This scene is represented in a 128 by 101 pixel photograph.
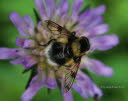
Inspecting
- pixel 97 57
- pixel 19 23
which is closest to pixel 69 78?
pixel 19 23

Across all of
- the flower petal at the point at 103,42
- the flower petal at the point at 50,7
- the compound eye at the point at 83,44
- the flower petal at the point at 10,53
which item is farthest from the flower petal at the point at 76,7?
the flower petal at the point at 10,53

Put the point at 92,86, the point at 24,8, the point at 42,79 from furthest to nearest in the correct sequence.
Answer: the point at 24,8, the point at 92,86, the point at 42,79

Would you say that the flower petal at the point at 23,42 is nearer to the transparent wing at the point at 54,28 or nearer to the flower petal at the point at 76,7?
the transparent wing at the point at 54,28

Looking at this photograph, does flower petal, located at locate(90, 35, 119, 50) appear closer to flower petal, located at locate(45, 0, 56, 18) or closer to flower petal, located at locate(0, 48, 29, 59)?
flower petal, located at locate(45, 0, 56, 18)

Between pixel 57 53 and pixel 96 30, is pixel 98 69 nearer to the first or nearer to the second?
pixel 96 30

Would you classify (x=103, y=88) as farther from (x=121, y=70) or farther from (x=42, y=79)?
(x=42, y=79)

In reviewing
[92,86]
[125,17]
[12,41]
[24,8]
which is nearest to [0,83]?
[12,41]
